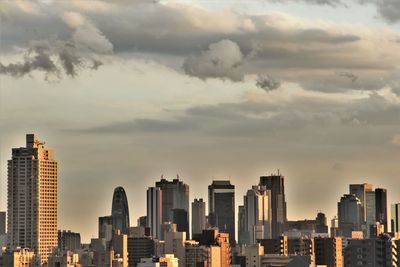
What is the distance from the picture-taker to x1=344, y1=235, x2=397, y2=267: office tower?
146 meters

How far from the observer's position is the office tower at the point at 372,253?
145750mm

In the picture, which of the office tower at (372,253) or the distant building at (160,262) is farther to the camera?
the distant building at (160,262)

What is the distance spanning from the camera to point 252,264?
198m

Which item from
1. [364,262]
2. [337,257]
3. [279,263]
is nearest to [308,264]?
[364,262]

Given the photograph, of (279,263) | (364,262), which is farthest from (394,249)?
(279,263)

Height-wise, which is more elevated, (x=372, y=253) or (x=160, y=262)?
(x=160, y=262)

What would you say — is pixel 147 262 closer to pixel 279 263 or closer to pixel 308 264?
pixel 279 263

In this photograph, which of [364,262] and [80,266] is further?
[80,266]

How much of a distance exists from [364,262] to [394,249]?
3.68 m

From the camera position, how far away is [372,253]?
147125mm

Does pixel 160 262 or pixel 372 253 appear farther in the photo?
pixel 160 262

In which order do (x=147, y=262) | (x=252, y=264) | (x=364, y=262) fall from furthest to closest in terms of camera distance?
(x=252, y=264), (x=147, y=262), (x=364, y=262)

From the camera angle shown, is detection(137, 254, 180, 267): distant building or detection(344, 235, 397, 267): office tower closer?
detection(344, 235, 397, 267): office tower

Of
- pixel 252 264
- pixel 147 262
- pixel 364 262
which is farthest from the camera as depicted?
pixel 252 264
